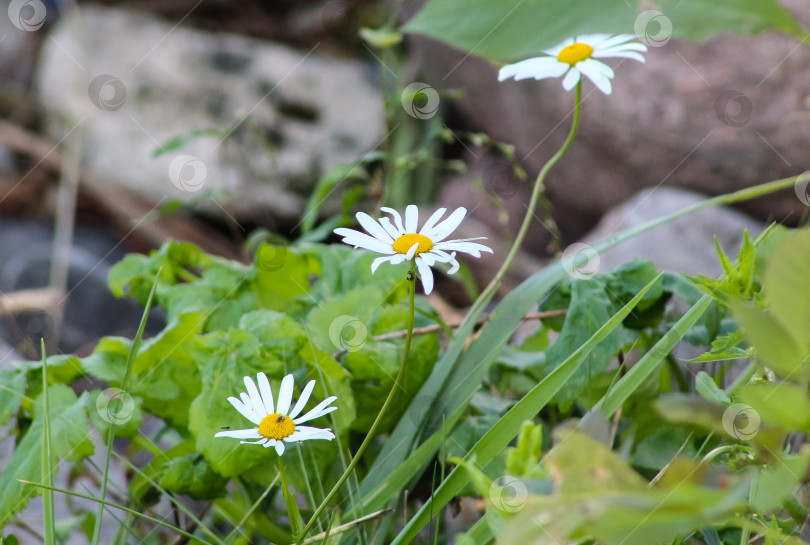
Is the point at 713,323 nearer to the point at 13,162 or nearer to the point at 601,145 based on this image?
the point at 601,145

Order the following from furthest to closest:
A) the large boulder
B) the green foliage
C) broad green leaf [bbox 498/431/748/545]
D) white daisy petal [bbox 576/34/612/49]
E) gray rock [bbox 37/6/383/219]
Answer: gray rock [bbox 37/6/383/219] < the large boulder < white daisy petal [bbox 576/34/612/49] < the green foliage < broad green leaf [bbox 498/431/748/545]

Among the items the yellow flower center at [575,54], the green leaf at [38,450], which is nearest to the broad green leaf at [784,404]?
the yellow flower center at [575,54]

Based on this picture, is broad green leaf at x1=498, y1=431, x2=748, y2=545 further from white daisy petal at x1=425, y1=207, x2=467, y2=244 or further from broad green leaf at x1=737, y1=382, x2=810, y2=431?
white daisy petal at x1=425, y1=207, x2=467, y2=244

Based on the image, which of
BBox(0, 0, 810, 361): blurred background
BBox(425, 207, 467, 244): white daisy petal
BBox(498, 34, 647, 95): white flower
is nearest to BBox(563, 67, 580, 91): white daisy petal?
BBox(498, 34, 647, 95): white flower

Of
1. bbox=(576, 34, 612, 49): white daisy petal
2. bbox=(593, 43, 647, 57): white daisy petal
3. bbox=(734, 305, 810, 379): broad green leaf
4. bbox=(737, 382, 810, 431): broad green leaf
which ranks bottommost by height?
bbox=(737, 382, 810, 431): broad green leaf

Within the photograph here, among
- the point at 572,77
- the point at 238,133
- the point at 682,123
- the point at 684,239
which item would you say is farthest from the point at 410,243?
the point at 238,133

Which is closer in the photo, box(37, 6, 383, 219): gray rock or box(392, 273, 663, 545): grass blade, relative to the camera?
box(392, 273, 663, 545): grass blade
